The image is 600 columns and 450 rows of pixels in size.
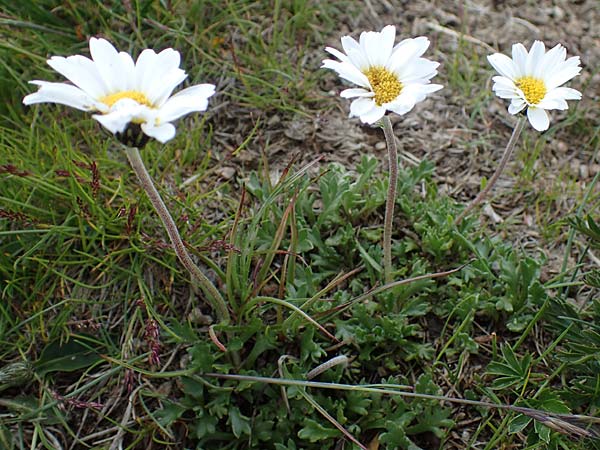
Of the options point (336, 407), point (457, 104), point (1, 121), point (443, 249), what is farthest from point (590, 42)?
point (1, 121)

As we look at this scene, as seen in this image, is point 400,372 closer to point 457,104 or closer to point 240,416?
point 240,416

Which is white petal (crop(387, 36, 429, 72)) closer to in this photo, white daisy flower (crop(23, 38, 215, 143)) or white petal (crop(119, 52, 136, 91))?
white daisy flower (crop(23, 38, 215, 143))

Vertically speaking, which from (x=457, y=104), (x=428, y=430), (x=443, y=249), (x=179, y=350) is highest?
(x=457, y=104)

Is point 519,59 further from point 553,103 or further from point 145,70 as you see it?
point 145,70

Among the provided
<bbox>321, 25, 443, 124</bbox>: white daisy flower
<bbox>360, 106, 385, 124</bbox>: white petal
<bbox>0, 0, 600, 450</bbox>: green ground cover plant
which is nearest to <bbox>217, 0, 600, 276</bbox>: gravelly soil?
<bbox>0, 0, 600, 450</bbox>: green ground cover plant

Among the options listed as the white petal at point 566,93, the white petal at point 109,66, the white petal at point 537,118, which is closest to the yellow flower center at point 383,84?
the white petal at point 537,118
